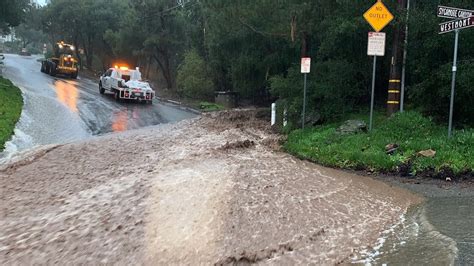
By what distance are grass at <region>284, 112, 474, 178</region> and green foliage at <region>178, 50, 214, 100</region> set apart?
19024mm

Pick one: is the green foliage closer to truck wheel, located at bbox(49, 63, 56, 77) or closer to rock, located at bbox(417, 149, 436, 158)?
truck wheel, located at bbox(49, 63, 56, 77)

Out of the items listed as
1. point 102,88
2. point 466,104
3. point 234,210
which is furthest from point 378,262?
point 102,88

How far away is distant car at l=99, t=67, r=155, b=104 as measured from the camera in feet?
81.0

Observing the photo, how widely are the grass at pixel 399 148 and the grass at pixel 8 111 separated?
826 cm

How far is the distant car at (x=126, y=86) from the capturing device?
24703 mm

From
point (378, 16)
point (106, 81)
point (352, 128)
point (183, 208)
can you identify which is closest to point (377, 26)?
point (378, 16)

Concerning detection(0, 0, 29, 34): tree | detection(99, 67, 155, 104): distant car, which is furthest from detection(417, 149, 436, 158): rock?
detection(0, 0, 29, 34): tree

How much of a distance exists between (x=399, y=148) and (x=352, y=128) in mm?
2450

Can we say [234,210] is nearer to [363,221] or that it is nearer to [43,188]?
[363,221]

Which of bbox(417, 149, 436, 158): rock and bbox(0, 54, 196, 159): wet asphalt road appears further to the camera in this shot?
bbox(0, 54, 196, 159): wet asphalt road

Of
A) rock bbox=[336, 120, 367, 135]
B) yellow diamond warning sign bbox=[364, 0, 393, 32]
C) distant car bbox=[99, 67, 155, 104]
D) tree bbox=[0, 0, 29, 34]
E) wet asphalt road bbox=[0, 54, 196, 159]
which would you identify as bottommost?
wet asphalt road bbox=[0, 54, 196, 159]

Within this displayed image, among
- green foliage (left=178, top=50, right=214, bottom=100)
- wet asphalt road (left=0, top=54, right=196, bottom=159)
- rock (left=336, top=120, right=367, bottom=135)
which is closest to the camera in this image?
rock (left=336, top=120, right=367, bottom=135)

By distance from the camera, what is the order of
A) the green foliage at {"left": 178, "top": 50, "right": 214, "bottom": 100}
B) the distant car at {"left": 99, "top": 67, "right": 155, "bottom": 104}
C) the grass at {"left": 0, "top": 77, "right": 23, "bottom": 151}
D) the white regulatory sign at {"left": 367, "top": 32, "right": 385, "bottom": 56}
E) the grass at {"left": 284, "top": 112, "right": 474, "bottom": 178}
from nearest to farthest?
1. the grass at {"left": 284, "top": 112, "right": 474, "bottom": 178}
2. the white regulatory sign at {"left": 367, "top": 32, "right": 385, "bottom": 56}
3. the grass at {"left": 0, "top": 77, "right": 23, "bottom": 151}
4. the distant car at {"left": 99, "top": 67, "right": 155, "bottom": 104}
5. the green foliage at {"left": 178, "top": 50, "right": 214, "bottom": 100}

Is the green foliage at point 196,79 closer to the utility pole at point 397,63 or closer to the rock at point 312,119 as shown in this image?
the rock at point 312,119
